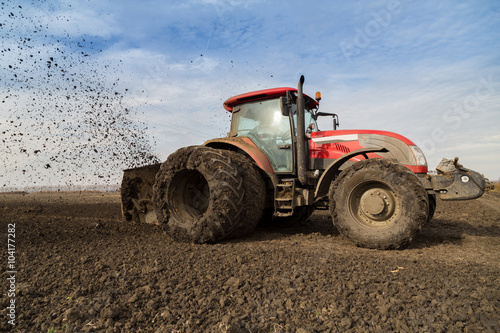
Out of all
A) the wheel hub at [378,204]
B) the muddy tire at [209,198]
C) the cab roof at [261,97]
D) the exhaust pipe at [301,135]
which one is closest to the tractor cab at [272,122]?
the cab roof at [261,97]

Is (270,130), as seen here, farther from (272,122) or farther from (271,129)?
(272,122)

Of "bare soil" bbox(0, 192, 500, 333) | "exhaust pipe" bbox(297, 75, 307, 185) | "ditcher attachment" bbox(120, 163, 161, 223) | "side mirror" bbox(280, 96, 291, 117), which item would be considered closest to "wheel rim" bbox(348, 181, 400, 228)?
"bare soil" bbox(0, 192, 500, 333)

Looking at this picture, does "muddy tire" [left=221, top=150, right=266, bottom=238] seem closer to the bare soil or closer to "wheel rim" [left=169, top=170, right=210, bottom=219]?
the bare soil

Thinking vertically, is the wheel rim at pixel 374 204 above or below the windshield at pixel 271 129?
below

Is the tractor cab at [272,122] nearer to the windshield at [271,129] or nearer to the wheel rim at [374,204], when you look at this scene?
the windshield at [271,129]

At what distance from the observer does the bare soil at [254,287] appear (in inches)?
86.4

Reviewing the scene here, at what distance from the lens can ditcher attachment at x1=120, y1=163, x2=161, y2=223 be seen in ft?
21.3

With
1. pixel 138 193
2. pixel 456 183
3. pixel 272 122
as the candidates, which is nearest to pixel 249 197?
pixel 272 122

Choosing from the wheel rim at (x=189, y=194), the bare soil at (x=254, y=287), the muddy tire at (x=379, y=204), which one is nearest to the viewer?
the bare soil at (x=254, y=287)

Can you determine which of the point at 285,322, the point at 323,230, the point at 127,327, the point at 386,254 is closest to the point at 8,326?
the point at 127,327

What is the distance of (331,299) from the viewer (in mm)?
2477

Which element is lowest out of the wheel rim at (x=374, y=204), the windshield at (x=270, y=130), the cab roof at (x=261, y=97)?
the wheel rim at (x=374, y=204)

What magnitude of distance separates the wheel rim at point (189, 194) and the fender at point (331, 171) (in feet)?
6.33

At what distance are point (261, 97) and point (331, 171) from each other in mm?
1870
